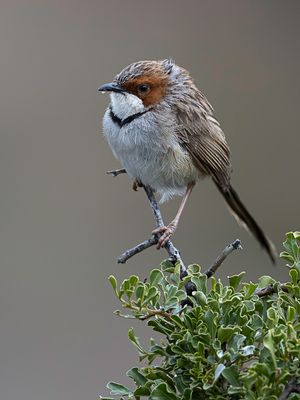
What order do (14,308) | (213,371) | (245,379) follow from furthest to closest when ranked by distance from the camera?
(14,308), (213,371), (245,379)

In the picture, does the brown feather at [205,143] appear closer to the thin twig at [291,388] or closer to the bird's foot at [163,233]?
the bird's foot at [163,233]

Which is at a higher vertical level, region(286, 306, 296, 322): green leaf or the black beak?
the black beak

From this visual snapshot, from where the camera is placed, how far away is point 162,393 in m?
1.54

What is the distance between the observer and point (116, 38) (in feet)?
24.5

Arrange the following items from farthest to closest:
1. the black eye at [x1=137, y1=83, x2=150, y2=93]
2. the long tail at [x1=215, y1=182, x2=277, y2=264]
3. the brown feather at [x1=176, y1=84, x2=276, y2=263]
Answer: the long tail at [x1=215, y1=182, x2=277, y2=264]
the brown feather at [x1=176, y1=84, x2=276, y2=263]
the black eye at [x1=137, y1=83, x2=150, y2=93]

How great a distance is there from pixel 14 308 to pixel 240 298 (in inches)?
171

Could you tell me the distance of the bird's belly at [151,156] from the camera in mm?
3266

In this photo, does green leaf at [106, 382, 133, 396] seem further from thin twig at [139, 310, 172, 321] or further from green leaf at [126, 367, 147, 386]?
thin twig at [139, 310, 172, 321]

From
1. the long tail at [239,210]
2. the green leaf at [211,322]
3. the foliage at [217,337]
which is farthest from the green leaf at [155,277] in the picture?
the long tail at [239,210]

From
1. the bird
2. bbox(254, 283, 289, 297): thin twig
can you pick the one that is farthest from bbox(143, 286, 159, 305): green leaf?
the bird

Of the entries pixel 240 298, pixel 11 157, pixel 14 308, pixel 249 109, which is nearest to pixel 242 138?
pixel 249 109

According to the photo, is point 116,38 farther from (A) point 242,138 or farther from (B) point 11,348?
(B) point 11,348

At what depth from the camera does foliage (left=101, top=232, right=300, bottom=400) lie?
1.49 meters

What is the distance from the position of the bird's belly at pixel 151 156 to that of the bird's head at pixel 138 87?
9cm
